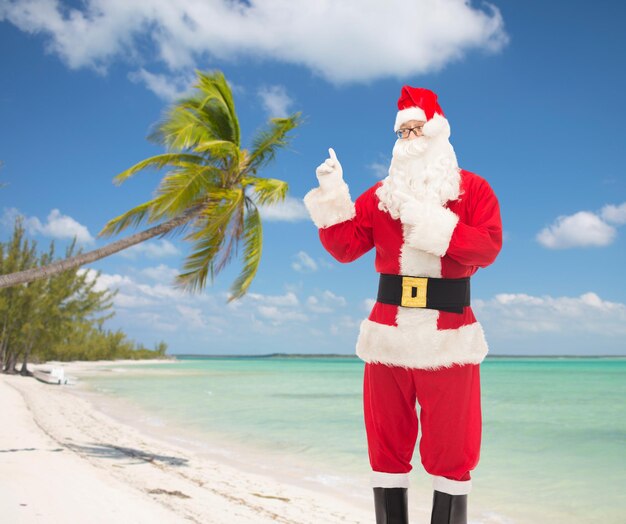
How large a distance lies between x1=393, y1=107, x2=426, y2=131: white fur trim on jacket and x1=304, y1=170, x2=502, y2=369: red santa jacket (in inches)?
13.1

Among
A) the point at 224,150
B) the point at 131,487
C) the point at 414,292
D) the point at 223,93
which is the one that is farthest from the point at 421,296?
the point at 223,93

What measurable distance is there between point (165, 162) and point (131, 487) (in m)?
4.13

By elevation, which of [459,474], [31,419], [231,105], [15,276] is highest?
[231,105]

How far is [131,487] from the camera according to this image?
4.64 meters

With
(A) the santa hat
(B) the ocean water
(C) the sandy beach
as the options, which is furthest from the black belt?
(B) the ocean water

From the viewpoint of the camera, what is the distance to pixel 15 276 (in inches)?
242

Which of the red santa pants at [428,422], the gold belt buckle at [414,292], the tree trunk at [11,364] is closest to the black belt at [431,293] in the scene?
the gold belt buckle at [414,292]

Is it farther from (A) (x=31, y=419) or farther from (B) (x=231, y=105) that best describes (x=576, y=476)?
(A) (x=31, y=419)

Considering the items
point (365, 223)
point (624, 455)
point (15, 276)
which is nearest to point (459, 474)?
point (365, 223)

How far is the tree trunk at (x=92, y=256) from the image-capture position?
6.20 metres

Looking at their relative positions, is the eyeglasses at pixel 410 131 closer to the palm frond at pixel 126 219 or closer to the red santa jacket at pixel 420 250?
the red santa jacket at pixel 420 250

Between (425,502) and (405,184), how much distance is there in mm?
3951

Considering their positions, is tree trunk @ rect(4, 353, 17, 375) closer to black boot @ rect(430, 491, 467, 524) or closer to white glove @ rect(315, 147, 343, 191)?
white glove @ rect(315, 147, 343, 191)

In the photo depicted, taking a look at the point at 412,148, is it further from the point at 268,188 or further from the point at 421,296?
the point at 268,188
